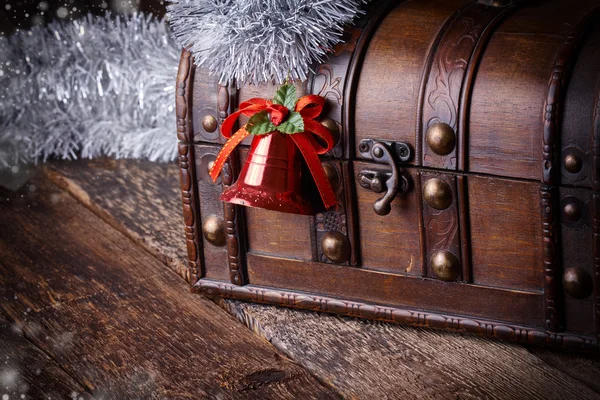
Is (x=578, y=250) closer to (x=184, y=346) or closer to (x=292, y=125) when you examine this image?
(x=292, y=125)

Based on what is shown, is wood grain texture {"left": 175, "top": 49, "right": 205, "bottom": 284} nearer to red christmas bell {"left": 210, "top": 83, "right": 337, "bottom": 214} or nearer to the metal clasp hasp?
red christmas bell {"left": 210, "top": 83, "right": 337, "bottom": 214}

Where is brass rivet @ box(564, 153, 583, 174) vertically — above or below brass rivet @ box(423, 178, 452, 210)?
above

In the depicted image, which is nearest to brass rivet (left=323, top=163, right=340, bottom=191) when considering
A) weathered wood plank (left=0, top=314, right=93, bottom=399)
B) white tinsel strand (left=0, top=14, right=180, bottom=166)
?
weathered wood plank (left=0, top=314, right=93, bottom=399)

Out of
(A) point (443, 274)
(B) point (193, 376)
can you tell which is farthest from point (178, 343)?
(A) point (443, 274)

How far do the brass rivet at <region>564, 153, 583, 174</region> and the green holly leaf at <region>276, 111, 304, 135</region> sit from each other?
0.40 metres

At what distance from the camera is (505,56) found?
127 centimetres

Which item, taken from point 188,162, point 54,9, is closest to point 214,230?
point 188,162

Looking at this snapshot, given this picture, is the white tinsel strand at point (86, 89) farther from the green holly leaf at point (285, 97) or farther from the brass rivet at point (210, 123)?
the green holly leaf at point (285, 97)

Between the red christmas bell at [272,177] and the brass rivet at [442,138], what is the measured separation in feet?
0.75

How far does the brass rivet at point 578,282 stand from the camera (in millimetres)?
1258

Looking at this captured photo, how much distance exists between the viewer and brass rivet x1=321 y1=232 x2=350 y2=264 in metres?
1.42

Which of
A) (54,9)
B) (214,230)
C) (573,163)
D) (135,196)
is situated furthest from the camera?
(54,9)

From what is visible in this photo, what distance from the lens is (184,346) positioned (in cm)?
141

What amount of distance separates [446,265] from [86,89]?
1.17m
